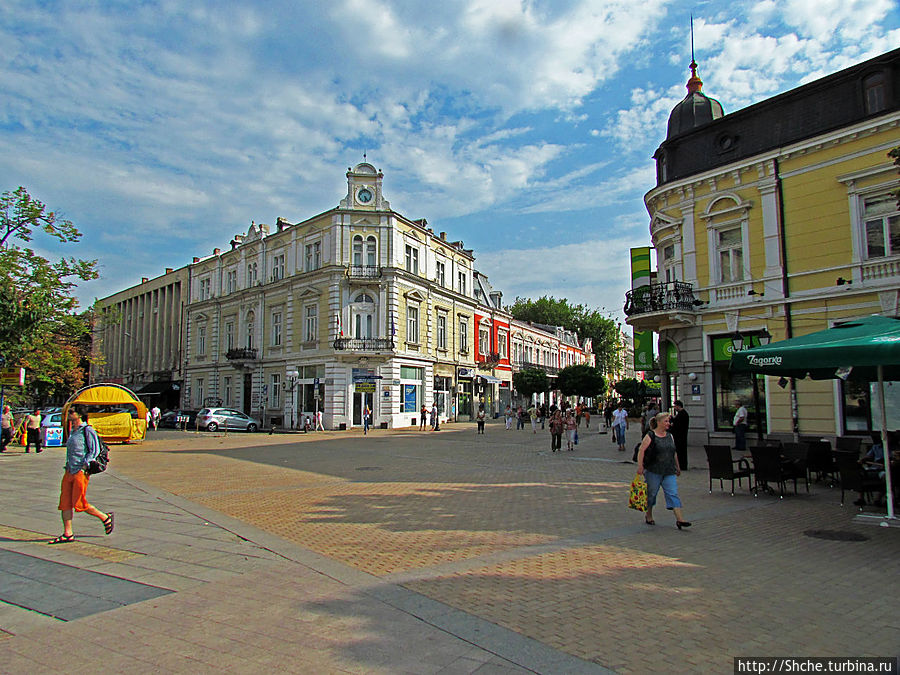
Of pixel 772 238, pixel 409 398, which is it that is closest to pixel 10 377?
pixel 409 398

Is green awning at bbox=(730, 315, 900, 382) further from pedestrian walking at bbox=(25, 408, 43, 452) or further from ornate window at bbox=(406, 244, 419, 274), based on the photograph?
ornate window at bbox=(406, 244, 419, 274)

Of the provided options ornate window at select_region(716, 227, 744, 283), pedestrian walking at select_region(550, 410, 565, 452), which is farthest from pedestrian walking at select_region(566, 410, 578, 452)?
ornate window at select_region(716, 227, 744, 283)

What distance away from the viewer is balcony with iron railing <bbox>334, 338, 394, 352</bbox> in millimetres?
35344

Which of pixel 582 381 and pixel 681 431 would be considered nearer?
pixel 681 431

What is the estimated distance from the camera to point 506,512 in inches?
364

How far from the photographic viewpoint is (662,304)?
20484 millimetres

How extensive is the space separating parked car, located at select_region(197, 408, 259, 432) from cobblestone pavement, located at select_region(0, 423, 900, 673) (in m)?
22.5

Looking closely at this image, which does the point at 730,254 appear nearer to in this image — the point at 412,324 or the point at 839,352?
the point at 839,352

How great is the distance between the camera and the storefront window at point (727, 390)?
19141mm

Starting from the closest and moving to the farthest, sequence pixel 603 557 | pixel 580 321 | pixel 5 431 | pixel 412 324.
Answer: pixel 603 557
pixel 5 431
pixel 412 324
pixel 580 321

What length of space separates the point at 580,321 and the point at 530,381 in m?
30.0

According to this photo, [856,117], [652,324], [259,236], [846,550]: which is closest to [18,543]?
[846,550]

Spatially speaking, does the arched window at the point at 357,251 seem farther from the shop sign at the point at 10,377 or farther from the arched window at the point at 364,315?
the shop sign at the point at 10,377

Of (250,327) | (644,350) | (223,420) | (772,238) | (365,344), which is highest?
(250,327)
